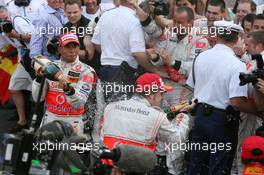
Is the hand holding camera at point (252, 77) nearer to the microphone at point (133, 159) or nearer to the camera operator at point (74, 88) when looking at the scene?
the camera operator at point (74, 88)

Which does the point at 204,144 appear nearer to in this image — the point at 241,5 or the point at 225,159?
the point at 225,159

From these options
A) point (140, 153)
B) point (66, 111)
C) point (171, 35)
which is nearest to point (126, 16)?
point (171, 35)

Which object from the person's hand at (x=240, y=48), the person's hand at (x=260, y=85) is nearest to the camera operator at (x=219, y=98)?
the person's hand at (x=260, y=85)

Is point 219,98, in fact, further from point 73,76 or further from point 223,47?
point 73,76

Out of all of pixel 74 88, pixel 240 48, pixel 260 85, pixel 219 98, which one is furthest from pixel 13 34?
pixel 260 85

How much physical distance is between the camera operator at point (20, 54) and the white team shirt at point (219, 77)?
3221 mm

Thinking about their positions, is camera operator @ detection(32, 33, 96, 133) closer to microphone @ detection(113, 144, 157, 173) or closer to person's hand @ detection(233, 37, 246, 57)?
person's hand @ detection(233, 37, 246, 57)

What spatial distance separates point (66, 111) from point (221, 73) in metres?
1.76

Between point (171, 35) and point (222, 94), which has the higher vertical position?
point (171, 35)

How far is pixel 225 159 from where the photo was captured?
27.0ft

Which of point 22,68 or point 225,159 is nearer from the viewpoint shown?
point 225,159

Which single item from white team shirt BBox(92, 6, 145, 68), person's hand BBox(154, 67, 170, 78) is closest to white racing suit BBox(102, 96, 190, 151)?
person's hand BBox(154, 67, 170, 78)

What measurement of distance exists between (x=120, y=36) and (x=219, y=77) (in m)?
1.80

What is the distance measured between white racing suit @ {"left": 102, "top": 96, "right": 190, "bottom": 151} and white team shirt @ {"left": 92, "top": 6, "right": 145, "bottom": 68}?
2.10m
